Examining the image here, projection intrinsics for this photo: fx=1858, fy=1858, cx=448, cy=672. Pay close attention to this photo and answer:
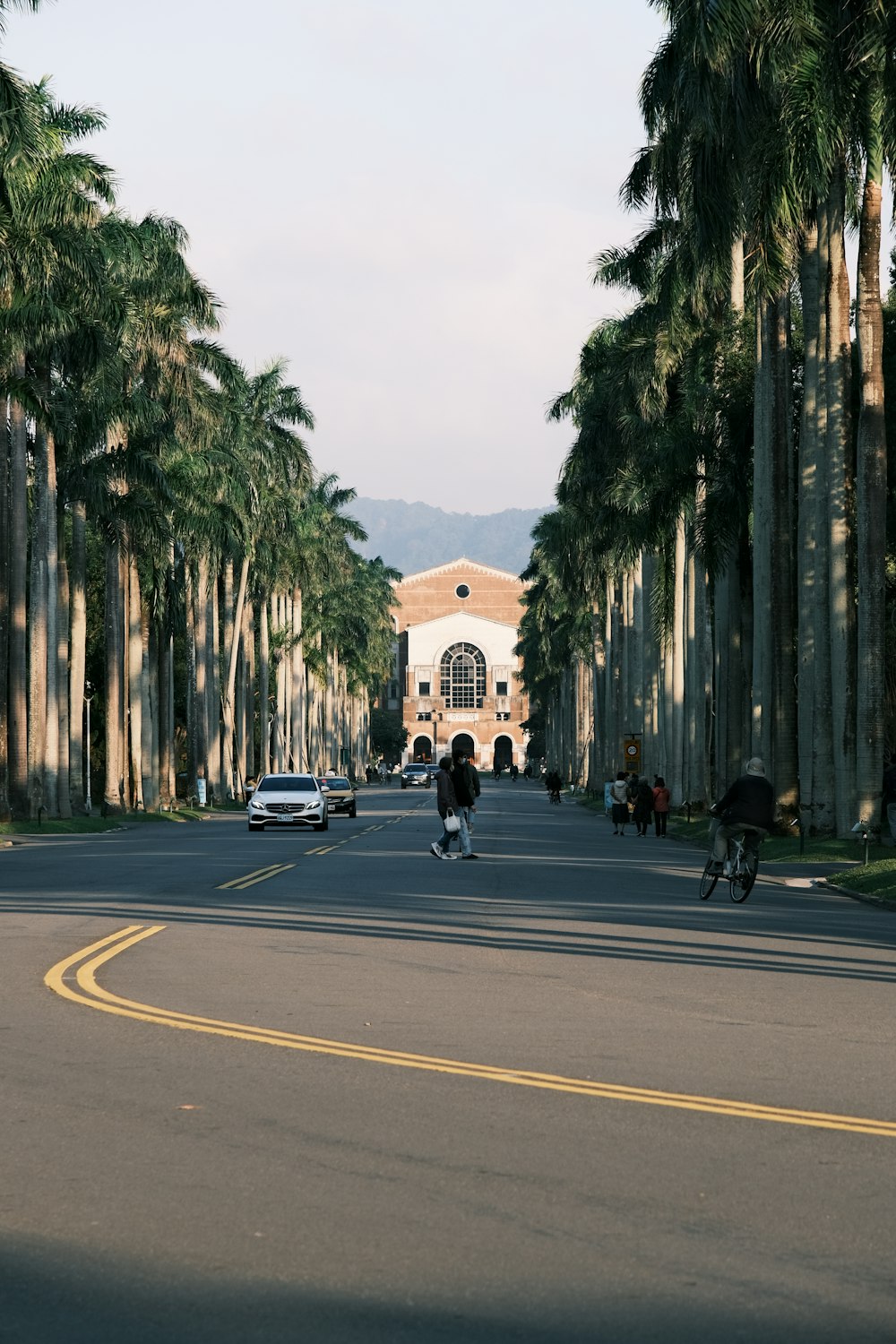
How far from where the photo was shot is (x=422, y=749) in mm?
195375

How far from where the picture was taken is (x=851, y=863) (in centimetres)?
2923

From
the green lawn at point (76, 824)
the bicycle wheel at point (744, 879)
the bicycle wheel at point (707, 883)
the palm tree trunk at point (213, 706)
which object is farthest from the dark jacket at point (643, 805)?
the palm tree trunk at point (213, 706)

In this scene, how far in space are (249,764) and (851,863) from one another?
58619 mm

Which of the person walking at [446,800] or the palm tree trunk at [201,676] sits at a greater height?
the palm tree trunk at [201,676]

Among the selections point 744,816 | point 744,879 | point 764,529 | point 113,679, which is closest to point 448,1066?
point 744,879

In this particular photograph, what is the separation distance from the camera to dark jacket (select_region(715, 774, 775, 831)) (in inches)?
877

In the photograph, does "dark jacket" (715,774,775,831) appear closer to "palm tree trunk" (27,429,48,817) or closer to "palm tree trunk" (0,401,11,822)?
"palm tree trunk" (0,401,11,822)

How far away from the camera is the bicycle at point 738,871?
2202cm

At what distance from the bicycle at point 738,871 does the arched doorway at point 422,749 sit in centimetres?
17153

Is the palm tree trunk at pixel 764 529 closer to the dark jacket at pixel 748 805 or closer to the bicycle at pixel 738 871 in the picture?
the dark jacket at pixel 748 805

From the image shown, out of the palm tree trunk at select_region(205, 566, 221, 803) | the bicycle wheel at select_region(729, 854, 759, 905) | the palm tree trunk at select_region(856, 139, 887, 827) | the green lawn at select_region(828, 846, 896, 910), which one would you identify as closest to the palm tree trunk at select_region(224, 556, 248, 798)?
the palm tree trunk at select_region(205, 566, 221, 803)

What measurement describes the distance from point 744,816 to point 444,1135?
14784 mm

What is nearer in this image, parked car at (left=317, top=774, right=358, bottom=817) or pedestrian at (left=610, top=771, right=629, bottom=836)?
pedestrian at (left=610, top=771, right=629, bottom=836)

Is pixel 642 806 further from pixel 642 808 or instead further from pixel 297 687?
pixel 297 687
